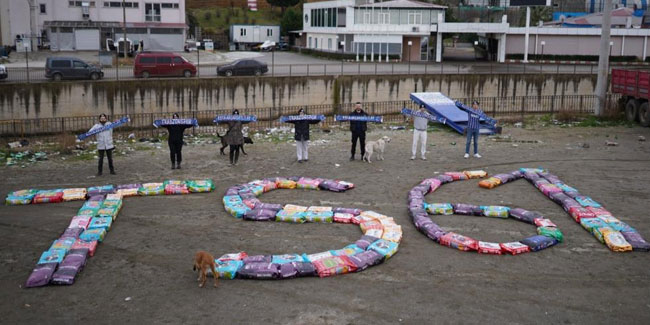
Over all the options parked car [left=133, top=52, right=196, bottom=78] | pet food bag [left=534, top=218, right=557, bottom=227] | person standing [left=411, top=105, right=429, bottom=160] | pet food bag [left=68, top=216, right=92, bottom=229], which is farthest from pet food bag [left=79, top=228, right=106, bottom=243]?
parked car [left=133, top=52, right=196, bottom=78]

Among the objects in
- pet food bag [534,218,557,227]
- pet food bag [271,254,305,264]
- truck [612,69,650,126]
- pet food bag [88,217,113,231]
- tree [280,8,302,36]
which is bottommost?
pet food bag [271,254,305,264]

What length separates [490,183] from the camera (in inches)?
658

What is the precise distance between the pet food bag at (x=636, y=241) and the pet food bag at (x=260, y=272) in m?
6.83

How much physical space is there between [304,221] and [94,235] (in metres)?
4.24

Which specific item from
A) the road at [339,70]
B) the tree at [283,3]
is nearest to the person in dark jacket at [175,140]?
the road at [339,70]

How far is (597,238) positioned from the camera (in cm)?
1259

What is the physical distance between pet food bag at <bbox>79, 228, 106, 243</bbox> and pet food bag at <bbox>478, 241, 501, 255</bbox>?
23.6 feet

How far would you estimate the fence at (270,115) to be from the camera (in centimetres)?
2769

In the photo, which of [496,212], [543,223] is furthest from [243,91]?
[543,223]

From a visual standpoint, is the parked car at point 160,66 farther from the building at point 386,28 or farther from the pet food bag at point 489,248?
the pet food bag at point 489,248

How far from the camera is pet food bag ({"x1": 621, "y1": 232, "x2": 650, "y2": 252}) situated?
1185 centimetres

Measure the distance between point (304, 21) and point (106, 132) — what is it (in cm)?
4863

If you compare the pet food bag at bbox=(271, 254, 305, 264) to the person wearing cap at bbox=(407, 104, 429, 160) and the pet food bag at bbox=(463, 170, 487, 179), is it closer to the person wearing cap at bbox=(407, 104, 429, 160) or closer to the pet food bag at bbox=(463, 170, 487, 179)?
the pet food bag at bbox=(463, 170, 487, 179)

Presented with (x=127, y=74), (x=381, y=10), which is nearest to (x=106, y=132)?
(x=127, y=74)
